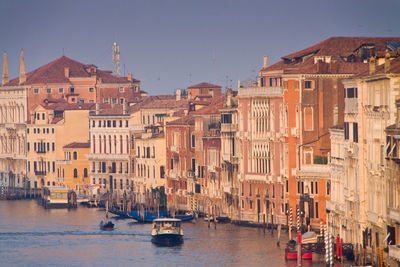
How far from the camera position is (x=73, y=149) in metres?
101

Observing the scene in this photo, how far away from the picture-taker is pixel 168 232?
65000mm

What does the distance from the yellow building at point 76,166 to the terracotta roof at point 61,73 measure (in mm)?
12687

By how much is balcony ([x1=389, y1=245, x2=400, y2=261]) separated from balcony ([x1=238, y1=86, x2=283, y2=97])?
21.2 m

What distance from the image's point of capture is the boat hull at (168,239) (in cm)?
6469

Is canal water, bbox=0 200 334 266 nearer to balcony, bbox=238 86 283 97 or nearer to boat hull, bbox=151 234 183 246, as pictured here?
boat hull, bbox=151 234 183 246

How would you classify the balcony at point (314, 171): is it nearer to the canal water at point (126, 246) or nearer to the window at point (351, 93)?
the canal water at point (126, 246)

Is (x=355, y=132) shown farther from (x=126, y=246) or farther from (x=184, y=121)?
(x=184, y=121)

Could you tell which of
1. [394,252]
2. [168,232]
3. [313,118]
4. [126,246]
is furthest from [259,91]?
[394,252]

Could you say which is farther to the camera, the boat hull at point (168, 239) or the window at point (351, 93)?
the boat hull at point (168, 239)

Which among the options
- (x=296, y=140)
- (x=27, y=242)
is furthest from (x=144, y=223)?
(x=296, y=140)

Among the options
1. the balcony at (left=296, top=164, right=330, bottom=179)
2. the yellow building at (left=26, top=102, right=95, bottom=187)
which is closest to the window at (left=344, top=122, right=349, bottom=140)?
the balcony at (left=296, top=164, right=330, bottom=179)

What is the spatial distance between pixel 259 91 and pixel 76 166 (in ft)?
119

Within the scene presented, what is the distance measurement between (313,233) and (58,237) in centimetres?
1885

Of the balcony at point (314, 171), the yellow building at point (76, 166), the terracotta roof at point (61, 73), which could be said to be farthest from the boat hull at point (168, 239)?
the terracotta roof at point (61, 73)
